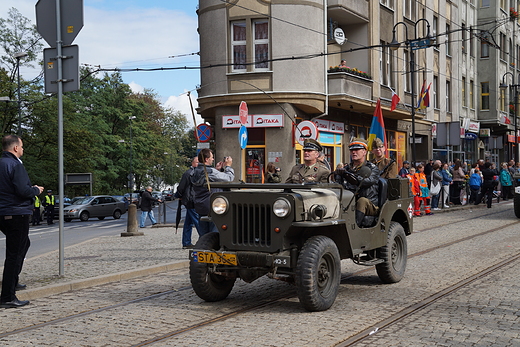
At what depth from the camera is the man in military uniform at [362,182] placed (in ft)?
24.3

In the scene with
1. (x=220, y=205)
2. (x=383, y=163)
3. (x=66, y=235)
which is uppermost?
(x=383, y=163)

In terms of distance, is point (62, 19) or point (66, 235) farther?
point (66, 235)

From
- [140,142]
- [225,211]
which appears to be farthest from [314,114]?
[140,142]

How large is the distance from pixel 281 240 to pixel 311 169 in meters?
1.95

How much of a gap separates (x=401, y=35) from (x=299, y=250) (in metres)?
28.1

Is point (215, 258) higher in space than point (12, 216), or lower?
lower

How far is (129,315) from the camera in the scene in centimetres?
657

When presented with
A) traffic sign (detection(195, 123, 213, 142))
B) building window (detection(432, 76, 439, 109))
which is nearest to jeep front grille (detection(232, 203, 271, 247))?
traffic sign (detection(195, 123, 213, 142))

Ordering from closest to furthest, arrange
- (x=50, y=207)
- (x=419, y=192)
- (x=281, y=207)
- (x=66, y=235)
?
(x=281, y=207) < (x=419, y=192) < (x=66, y=235) < (x=50, y=207)

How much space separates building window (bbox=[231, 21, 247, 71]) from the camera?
24.3 m

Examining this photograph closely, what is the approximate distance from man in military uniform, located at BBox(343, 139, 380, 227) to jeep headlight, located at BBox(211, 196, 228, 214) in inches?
62.6

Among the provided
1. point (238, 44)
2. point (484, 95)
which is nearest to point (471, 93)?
point (484, 95)

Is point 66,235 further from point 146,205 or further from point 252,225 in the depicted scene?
point 252,225

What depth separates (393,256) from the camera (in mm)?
8336
